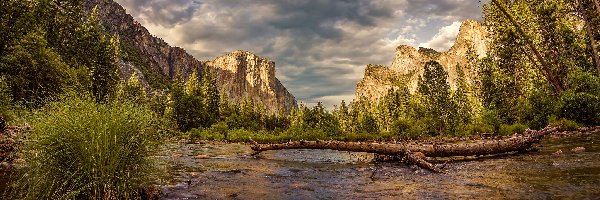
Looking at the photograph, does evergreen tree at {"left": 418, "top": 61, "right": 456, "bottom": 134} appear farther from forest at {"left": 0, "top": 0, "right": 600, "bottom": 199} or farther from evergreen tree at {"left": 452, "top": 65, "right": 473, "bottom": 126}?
evergreen tree at {"left": 452, "top": 65, "right": 473, "bottom": 126}

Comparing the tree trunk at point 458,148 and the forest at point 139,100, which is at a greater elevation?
the forest at point 139,100

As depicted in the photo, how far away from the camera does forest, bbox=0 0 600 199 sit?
5566 mm

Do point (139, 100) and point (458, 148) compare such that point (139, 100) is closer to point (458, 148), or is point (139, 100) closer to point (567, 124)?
point (458, 148)

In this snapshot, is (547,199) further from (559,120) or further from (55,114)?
(559,120)

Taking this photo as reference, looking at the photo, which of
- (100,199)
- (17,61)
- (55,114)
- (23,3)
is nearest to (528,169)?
(100,199)

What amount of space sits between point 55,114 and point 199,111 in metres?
77.9

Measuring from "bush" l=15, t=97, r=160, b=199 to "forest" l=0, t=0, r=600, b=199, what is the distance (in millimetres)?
17

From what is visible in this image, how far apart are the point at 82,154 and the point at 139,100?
2.12 meters

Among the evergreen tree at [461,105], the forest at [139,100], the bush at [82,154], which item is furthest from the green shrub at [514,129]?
the bush at [82,154]

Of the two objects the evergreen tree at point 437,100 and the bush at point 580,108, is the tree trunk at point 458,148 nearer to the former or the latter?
the bush at point 580,108

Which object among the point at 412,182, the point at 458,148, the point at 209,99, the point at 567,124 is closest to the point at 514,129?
the point at 567,124

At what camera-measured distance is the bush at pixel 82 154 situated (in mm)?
5450

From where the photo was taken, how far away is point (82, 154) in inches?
215

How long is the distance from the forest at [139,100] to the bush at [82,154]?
0.02 meters
